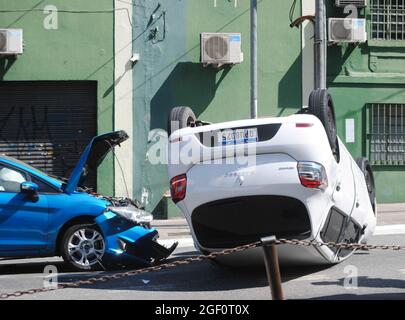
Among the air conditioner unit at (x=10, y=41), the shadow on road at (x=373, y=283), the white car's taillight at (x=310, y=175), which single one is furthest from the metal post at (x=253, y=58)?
the white car's taillight at (x=310, y=175)

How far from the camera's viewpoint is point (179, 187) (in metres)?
7.48

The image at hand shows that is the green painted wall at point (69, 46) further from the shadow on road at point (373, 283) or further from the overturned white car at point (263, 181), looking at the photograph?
the shadow on road at point (373, 283)

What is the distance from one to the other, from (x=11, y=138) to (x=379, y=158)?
9438mm

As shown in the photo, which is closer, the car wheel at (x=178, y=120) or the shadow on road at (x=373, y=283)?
the shadow on road at (x=373, y=283)

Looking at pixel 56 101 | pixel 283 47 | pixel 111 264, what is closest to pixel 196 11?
pixel 283 47

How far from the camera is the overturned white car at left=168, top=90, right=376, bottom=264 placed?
23.1 ft

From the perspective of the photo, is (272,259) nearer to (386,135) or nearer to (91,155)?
(91,155)

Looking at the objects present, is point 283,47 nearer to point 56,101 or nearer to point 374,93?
point 374,93

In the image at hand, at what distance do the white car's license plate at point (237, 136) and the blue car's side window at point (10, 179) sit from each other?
3257 millimetres

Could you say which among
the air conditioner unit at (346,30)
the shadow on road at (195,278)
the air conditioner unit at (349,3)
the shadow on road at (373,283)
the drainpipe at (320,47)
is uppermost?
the air conditioner unit at (349,3)

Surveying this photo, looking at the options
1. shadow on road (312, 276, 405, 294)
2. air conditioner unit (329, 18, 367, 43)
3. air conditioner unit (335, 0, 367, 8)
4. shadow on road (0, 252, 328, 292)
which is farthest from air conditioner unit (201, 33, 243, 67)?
shadow on road (312, 276, 405, 294)

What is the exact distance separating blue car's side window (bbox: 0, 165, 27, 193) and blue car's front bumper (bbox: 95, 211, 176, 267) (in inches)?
47.1

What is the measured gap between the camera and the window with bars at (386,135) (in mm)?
17281

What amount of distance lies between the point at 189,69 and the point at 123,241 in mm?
8484
